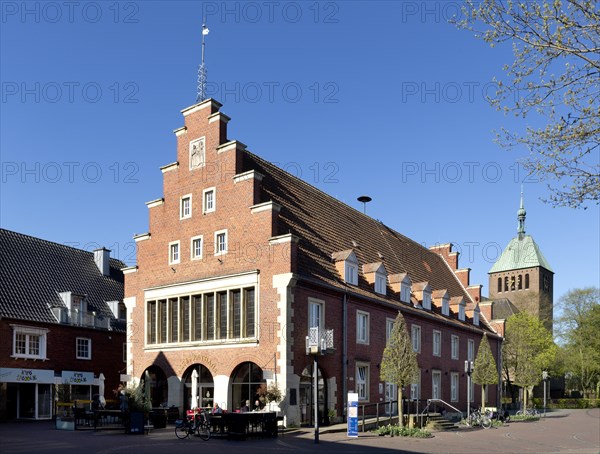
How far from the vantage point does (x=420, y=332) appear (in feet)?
138

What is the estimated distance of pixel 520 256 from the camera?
359 ft

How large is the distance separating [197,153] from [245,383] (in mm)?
12301

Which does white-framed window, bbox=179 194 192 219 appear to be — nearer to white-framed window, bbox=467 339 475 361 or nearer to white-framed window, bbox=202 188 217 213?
white-framed window, bbox=202 188 217 213

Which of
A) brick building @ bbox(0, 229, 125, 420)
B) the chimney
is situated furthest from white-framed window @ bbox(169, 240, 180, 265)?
the chimney

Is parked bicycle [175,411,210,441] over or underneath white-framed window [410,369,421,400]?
over

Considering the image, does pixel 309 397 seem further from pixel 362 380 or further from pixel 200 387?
pixel 200 387

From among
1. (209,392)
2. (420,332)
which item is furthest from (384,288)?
(209,392)

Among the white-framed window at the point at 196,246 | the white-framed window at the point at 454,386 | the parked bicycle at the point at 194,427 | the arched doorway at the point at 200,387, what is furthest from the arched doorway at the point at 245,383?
the white-framed window at the point at 454,386

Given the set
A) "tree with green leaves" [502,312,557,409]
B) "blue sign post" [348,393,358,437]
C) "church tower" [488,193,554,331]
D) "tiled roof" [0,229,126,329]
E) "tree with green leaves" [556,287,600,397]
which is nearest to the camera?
"blue sign post" [348,393,358,437]

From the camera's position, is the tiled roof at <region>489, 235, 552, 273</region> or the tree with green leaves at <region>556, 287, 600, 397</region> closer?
the tree with green leaves at <region>556, 287, 600, 397</region>

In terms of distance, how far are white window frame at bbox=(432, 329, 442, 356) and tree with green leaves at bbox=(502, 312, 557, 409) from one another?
895 centimetres

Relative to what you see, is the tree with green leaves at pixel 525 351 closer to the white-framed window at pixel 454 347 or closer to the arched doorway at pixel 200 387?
the white-framed window at pixel 454 347

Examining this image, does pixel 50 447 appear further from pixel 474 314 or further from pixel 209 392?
pixel 474 314

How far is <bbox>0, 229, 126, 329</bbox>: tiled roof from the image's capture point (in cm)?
3916
